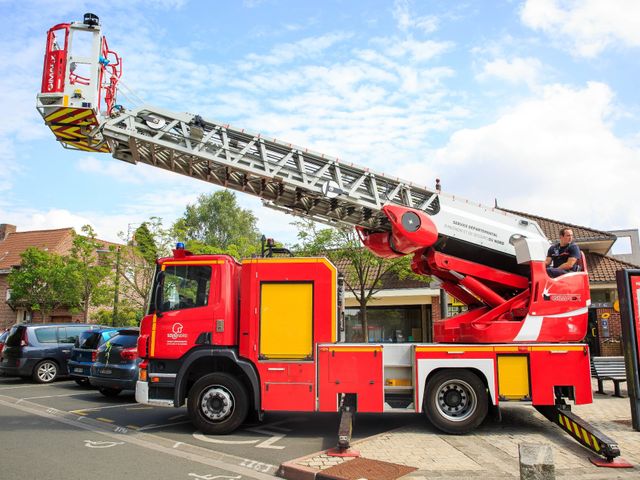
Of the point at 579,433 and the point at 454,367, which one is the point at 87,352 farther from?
the point at 579,433

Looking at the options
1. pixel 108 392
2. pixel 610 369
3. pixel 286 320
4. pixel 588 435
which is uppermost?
pixel 286 320

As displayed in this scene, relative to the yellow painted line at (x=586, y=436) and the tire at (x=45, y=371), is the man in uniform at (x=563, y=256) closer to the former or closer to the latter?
the yellow painted line at (x=586, y=436)

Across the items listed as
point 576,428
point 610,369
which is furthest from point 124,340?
point 610,369

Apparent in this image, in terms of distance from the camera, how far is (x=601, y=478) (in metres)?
5.73

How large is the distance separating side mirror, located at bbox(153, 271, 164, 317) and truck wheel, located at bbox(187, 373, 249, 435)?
4.30 feet

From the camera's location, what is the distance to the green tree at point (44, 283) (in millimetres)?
→ 26672

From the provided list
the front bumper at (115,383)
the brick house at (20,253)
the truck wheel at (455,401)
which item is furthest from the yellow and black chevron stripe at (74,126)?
the brick house at (20,253)

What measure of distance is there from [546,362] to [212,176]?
6.16 meters

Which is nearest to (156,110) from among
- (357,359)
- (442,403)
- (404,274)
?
(357,359)

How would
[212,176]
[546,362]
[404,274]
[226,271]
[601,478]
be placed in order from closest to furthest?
[601,478] < [546,362] < [226,271] < [212,176] < [404,274]

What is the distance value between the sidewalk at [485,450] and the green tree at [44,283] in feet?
74.9

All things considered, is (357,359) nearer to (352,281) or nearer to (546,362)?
(546,362)

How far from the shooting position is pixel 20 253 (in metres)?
34.0

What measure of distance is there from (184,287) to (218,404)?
1.93 metres
